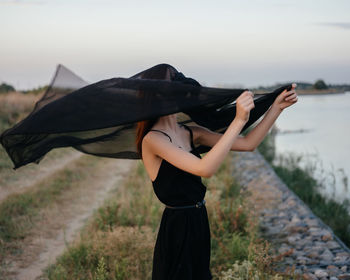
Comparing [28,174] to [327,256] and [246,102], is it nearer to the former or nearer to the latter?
[327,256]

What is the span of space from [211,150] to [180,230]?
71 cm

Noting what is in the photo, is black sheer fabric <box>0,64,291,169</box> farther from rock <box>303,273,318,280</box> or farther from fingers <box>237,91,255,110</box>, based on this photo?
rock <box>303,273,318,280</box>

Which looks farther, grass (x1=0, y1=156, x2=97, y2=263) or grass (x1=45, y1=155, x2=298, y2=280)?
grass (x1=0, y1=156, x2=97, y2=263)

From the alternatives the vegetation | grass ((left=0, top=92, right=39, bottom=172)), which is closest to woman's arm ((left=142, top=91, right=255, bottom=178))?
grass ((left=0, top=92, right=39, bottom=172))

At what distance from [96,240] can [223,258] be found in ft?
4.99

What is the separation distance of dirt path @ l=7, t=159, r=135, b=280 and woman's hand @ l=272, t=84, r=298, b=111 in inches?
118

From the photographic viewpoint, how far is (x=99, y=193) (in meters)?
8.92

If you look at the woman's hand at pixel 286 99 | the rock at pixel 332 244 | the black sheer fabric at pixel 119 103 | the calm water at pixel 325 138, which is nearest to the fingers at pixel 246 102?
the black sheer fabric at pixel 119 103

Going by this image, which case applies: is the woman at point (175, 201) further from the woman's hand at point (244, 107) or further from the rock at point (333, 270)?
the rock at point (333, 270)

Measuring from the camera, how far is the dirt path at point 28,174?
8.54 m

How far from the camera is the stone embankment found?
4.46 meters

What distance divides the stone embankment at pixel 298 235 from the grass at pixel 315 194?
2.24ft

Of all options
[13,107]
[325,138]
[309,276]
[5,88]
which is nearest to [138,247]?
[309,276]

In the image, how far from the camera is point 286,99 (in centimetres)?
288
